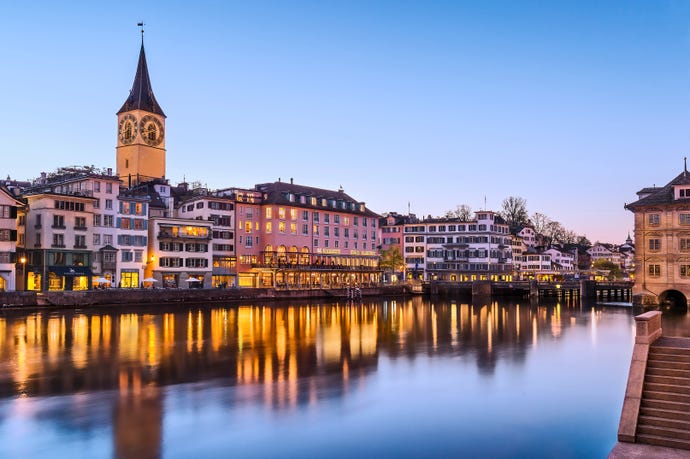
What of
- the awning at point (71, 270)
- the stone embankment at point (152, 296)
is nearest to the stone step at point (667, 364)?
the stone embankment at point (152, 296)

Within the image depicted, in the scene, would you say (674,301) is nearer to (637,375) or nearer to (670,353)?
(670,353)

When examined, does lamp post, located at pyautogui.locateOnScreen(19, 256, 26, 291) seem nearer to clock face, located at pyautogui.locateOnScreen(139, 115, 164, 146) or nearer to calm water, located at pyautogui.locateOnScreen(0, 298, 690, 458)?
calm water, located at pyautogui.locateOnScreen(0, 298, 690, 458)

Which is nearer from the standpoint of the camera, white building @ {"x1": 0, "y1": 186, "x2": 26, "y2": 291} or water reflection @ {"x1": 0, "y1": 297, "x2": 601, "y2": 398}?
water reflection @ {"x1": 0, "y1": 297, "x2": 601, "y2": 398}

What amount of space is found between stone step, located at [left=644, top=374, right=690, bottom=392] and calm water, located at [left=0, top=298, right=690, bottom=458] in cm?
289

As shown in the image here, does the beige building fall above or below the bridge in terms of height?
above

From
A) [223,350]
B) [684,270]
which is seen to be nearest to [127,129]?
[223,350]

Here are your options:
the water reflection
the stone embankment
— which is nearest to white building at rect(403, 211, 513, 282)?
the stone embankment

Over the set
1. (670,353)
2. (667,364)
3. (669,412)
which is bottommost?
(669,412)

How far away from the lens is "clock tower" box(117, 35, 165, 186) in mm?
115463

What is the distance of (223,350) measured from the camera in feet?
117

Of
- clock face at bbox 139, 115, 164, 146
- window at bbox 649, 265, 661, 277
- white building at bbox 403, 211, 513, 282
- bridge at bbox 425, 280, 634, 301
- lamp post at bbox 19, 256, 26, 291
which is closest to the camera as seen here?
window at bbox 649, 265, 661, 277

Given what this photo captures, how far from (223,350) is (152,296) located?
41550 millimetres

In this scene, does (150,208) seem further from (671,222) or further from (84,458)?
(84,458)

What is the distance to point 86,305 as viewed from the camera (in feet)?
223
